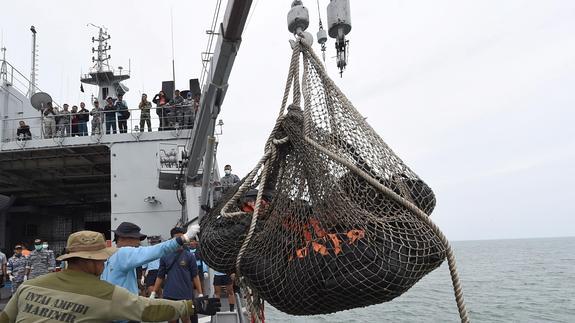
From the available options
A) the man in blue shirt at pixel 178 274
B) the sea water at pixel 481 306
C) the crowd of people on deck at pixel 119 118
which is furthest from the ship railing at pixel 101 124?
the sea water at pixel 481 306

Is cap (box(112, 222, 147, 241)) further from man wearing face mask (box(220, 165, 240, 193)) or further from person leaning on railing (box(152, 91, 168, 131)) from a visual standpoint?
person leaning on railing (box(152, 91, 168, 131))

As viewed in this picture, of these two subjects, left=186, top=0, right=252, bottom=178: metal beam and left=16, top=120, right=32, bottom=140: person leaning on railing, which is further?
left=16, top=120, right=32, bottom=140: person leaning on railing

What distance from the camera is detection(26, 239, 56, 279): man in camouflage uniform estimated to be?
857 centimetres

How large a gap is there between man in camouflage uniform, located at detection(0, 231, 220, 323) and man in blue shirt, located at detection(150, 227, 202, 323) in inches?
105

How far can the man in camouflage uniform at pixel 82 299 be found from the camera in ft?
6.93

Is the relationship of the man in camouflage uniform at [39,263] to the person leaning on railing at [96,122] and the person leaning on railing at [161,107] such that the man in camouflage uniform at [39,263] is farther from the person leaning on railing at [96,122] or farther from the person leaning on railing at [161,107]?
the person leaning on railing at [161,107]

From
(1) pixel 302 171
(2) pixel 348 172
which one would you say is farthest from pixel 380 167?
(1) pixel 302 171

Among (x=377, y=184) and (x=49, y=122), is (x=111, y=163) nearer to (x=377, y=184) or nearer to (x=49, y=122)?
(x=49, y=122)

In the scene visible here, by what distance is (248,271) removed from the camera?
2730 millimetres

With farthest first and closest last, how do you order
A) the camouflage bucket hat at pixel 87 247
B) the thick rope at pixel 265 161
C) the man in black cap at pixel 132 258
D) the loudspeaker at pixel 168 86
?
the loudspeaker at pixel 168 86, the man in black cap at pixel 132 258, the thick rope at pixel 265 161, the camouflage bucket hat at pixel 87 247

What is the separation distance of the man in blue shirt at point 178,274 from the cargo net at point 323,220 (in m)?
2.03

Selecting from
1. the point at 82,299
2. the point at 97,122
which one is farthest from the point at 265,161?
the point at 97,122

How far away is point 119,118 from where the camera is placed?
11391 millimetres

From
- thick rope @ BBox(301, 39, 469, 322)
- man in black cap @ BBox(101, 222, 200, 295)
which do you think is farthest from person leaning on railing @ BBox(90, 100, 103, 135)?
thick rope @ BBox(301, 39, 469, 322)
